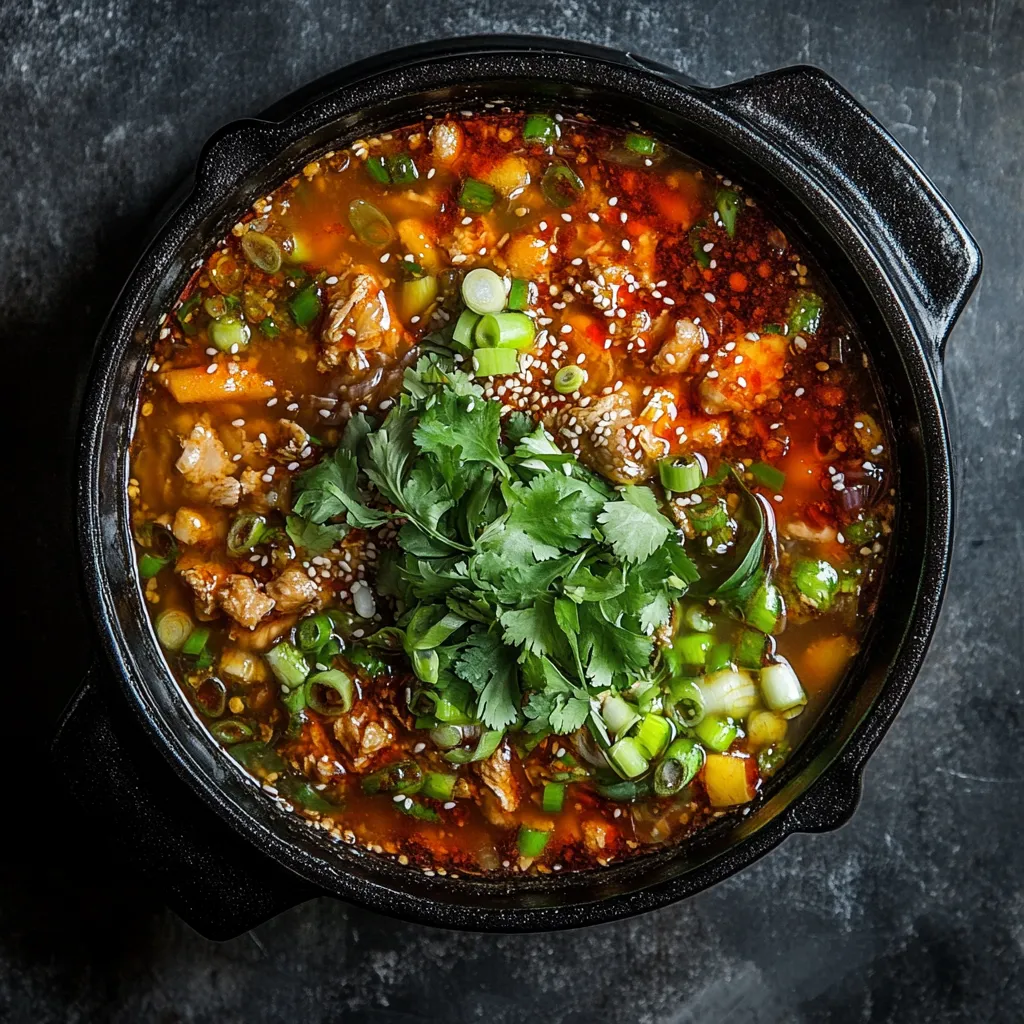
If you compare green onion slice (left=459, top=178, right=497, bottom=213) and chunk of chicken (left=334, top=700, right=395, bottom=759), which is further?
chunk of chicken (left=334, top=700, right=395, bottom=759)

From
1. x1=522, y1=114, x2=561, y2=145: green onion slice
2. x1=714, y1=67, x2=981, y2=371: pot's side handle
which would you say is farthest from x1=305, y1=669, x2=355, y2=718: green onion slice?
x1=714, y1=67, x2=981, y2=371: pot's side handle

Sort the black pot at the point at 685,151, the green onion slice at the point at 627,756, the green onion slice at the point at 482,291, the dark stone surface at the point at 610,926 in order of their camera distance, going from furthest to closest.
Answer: the dark stone surface at the point at 610,926
the green onion slice at the point at 627,756
the green onion slice at the point at 482,291
the black pot at the point at 685,151

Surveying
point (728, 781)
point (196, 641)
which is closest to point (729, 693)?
point (728, 781)

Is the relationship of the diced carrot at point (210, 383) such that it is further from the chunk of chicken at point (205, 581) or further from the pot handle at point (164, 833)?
the pot handle at point (164, 833)

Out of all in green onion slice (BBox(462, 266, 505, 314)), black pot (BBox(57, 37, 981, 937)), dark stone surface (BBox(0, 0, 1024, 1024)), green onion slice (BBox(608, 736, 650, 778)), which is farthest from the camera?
dark stone surface (BBox(0, 0, 1024, 1024))

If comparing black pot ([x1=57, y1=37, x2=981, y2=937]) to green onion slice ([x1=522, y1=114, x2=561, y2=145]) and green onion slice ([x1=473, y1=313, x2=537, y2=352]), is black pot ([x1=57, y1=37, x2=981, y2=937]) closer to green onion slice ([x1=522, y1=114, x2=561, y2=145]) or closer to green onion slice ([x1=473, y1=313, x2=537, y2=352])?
green onion slice ([x1=522, y1=114, x2=561, y2=145])

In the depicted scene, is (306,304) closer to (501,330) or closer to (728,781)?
(501,330)

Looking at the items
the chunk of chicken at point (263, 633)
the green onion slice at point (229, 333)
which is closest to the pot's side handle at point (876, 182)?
the green onion slice at point (229, 333)

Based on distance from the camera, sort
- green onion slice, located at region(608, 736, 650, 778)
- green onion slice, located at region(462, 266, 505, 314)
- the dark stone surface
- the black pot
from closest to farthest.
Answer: the black pot < green onion slice, located at region(462, 266, 505, 314) < green onion slice, located at region(608, 736, 650, 778) < the dark stone surface

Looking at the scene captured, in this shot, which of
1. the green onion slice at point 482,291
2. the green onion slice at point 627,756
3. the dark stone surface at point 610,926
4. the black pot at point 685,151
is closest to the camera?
the black pot at point 685,151
